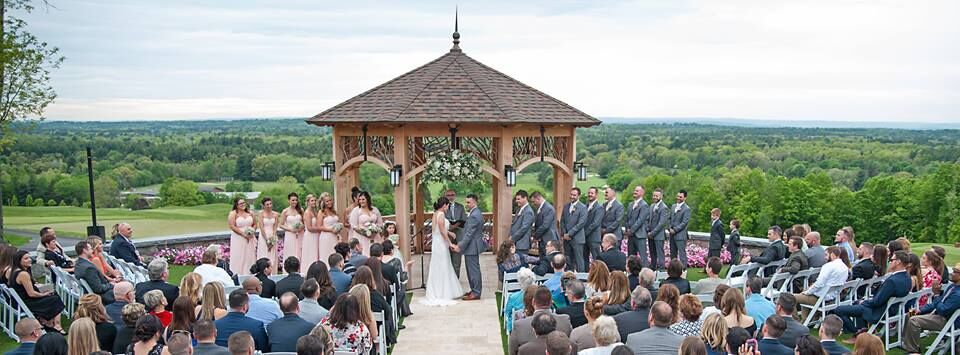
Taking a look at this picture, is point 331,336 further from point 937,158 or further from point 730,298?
point 937,158

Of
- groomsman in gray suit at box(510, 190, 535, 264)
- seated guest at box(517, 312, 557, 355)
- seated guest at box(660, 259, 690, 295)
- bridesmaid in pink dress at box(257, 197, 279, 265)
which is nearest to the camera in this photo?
seated guest at box(517, 312, 557, 355)

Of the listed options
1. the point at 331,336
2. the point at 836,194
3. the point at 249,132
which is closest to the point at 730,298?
the point at 331,336

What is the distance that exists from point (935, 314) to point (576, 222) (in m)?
5.68

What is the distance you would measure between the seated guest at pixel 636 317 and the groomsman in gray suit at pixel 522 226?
547 centimetres

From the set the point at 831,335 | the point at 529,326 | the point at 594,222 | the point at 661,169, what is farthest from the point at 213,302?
the point at 661,169

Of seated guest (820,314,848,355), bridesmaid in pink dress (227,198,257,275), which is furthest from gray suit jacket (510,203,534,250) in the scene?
seated guest (820,314,848,355)

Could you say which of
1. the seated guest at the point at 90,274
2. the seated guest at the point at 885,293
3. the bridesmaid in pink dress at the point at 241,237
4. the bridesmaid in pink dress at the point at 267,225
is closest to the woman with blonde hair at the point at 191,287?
the seated guest at the point at 90,274

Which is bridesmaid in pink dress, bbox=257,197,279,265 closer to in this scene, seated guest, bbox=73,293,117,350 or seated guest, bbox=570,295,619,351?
seated guest, bbox=73,293,117,350

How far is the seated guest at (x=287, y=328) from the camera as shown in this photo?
23.0 feet

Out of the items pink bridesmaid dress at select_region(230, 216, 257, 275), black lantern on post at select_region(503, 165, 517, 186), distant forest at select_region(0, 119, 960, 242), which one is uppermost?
black lantern on post at select_region(503, 165, 517, 186)

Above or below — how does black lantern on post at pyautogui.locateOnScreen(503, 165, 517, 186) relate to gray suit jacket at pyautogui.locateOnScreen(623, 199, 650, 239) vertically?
above

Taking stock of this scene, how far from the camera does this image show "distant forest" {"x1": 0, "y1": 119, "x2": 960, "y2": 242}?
32906mm

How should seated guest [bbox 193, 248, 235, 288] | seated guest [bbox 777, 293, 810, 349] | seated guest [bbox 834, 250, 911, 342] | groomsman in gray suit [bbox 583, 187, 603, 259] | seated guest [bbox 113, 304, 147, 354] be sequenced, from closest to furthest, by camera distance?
seated guest [bbox 113, 304, 147, 354] → seated guest [bbox 777, 293, 810, 349] → seated guest [bbox 834, 250, 911, 342] → seated guest [bbox 193, 248, 235, 288] → groomsman in gray suit [bbox 583, 187, 603, 259]

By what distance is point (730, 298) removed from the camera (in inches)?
281
